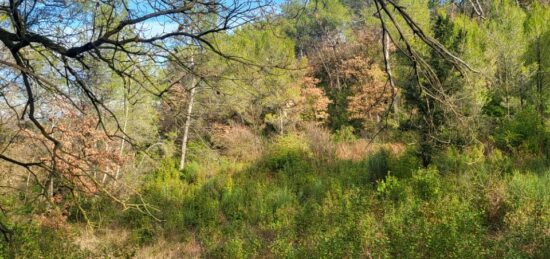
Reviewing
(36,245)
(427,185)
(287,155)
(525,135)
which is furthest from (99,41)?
(287,155)

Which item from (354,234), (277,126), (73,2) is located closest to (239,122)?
(277,126)

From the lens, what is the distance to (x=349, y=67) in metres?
25.4

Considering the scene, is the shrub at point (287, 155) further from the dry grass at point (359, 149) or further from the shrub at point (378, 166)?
the shrub at point (378, 166)

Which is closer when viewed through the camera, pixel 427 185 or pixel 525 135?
pixel 427 185

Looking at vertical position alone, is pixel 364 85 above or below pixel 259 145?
above

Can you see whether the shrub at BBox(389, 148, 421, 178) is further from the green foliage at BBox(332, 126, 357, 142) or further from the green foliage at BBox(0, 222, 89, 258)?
the green foliage at BBox(0, 222, 89, 258)

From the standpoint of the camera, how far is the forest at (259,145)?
218 cm

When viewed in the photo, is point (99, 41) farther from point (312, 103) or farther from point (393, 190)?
point (312, 103)

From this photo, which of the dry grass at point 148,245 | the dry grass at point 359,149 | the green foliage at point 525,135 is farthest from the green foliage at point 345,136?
the dry grass at point 148,245

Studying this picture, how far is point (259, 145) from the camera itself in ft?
59.6

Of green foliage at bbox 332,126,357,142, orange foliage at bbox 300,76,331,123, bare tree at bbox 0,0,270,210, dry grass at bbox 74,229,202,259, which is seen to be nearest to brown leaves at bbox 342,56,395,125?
green foliage at bbox 332,126,357,142

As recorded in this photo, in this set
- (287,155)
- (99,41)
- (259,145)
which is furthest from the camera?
(259,145)

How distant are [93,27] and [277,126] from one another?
20.6m

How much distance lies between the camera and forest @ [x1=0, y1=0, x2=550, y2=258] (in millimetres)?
2180
